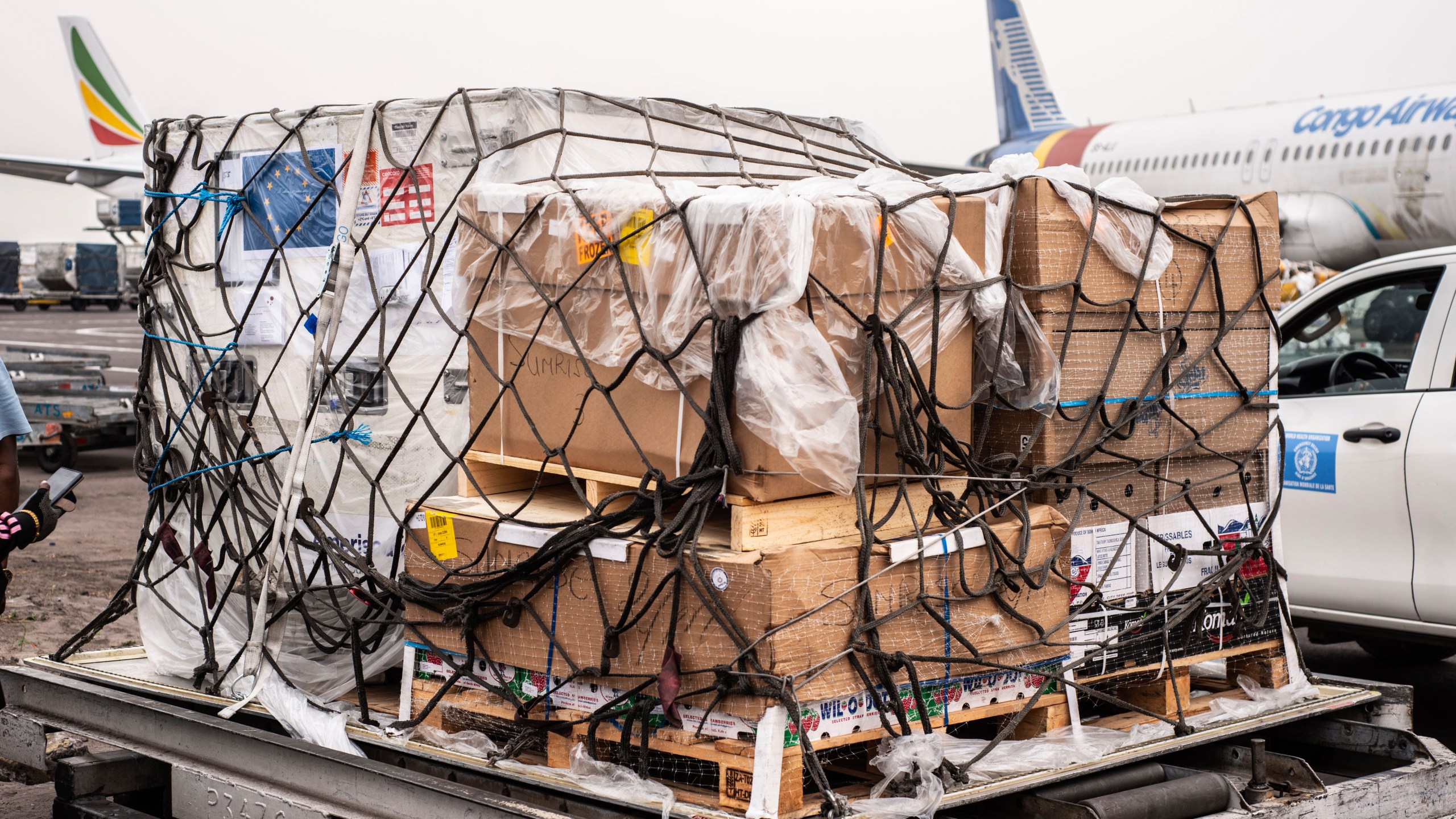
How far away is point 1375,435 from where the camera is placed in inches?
192

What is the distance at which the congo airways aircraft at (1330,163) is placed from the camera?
62.1 feet

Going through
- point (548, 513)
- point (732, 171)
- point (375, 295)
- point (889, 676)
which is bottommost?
point (889, 676)

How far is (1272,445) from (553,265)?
6.84 feet

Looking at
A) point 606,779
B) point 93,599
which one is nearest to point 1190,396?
point 606,779

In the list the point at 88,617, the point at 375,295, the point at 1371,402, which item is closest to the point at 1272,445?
the point at 1371,402

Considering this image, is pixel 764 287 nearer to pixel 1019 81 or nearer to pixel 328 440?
pixel 328 440

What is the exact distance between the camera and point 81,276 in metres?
41.2

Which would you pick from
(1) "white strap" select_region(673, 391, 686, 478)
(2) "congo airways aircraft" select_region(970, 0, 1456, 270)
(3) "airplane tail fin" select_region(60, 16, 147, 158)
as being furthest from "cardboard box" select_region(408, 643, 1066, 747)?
(3) "airplane tail fin" select_region(60, 16, 147, 158)

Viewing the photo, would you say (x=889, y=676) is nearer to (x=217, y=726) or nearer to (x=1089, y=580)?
(x=1089, y=580)

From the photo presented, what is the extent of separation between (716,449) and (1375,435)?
127 inches

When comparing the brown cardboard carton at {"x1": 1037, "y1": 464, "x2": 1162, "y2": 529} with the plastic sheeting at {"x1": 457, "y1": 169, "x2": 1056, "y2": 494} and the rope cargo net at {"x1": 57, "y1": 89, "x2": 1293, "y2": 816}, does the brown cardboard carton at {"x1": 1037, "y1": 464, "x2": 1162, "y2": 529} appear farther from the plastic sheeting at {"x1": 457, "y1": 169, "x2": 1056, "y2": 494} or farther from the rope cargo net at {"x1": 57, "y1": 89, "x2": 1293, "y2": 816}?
the plastic sheeting at {"x1": 457, "y1": 169, "x2": 1056, "y2": 494}

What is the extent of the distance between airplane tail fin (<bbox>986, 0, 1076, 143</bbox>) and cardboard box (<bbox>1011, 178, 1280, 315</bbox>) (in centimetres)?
2955

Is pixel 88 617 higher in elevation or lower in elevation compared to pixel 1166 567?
lower

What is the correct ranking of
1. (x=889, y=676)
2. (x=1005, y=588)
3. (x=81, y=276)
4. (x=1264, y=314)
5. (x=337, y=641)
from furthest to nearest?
(x=81, y=276), (x=337, y=641), (x=1264, y=314), (x=1005, y=588), (x=889, y=676)
